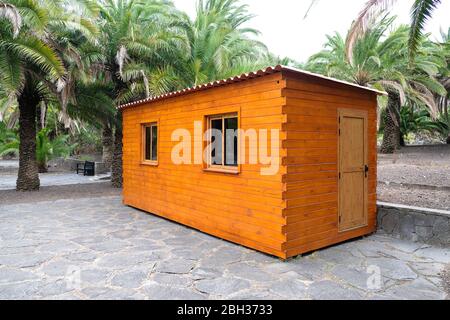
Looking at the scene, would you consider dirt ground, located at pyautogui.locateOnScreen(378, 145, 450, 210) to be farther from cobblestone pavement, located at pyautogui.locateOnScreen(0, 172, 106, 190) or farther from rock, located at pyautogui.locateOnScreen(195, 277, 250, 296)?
cobblestone pavement, located at pyautogui.locateOnScreen(0, 172, 106, 190)

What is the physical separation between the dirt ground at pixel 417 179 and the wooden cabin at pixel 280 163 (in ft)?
6.45

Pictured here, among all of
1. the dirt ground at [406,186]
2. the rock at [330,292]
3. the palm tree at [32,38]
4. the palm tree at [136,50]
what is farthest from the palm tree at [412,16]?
the palm tree at [32,38]

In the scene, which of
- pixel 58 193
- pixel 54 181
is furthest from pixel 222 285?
pixel 54 181

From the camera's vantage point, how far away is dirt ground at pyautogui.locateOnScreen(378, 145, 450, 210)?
7.94 meters

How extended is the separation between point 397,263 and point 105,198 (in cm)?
894

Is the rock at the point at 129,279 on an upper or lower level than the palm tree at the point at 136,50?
lower

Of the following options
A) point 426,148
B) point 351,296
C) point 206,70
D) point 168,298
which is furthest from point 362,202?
point 426,148

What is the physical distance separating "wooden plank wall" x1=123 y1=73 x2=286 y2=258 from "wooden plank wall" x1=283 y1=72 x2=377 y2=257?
18 centimetres

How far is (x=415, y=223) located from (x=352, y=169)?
1.45 metres

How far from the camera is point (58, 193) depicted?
12117mm

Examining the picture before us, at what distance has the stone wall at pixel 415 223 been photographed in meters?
5.77

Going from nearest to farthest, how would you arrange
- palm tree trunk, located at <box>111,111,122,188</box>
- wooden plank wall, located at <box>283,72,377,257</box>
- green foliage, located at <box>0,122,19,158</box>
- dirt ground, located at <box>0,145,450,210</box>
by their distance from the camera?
wooden plank wall, located at <box>283,72,377,257</box>, dirt ground, located at <box>0,145,450,210</box>, palm tree trunk, located at <box>111,111,122,188</box>, green foliage, located at <box>0,122,19,158</box>

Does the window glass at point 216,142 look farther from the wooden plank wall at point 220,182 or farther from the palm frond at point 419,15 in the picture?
the palm frond at point 419,15

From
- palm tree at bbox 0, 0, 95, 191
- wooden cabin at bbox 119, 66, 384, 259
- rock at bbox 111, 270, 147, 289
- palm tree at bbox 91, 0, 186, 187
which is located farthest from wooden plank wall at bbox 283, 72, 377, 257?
palm tree at bbox 91, 0, 186, 187
